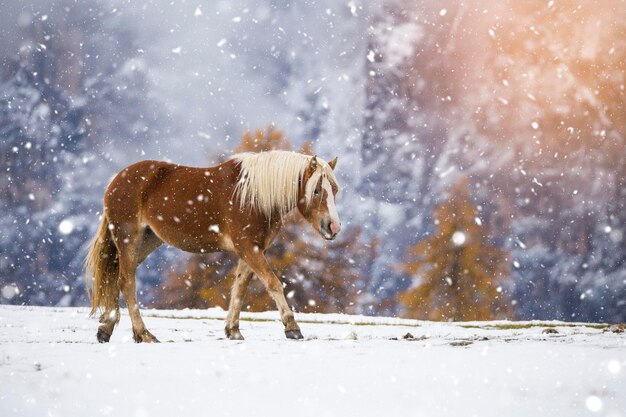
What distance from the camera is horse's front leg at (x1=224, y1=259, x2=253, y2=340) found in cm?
624

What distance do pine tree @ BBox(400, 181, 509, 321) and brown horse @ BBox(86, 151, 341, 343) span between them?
17.3 metres

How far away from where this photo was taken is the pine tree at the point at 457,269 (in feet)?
76.0

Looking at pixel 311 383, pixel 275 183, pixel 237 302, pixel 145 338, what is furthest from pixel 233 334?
pixel 311 383

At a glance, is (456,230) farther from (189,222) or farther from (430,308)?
(189,222)

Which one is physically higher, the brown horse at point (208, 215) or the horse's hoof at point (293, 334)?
the brown horse at point (208, 215)

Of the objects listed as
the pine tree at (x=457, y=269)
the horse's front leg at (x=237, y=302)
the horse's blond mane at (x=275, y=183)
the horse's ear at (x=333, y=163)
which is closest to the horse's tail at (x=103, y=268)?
the horse's front leg at (x=237, y=302)

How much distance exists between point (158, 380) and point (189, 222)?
3291mm

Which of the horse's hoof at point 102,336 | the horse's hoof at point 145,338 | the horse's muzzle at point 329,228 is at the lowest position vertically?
the horse's hoof at point 102,336

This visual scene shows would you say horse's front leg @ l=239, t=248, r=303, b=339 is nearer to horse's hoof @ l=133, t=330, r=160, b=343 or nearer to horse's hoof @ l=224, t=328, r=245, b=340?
horse's hoof @ l=224, t=328, r=245, b=340

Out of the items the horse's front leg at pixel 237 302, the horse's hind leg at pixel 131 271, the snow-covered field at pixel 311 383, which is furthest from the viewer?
the horse's front leg at pixel 237 302

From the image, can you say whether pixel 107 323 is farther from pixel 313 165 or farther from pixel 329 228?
pixel 313 165

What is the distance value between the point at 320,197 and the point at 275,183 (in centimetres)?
50

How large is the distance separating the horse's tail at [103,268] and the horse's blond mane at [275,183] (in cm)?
175

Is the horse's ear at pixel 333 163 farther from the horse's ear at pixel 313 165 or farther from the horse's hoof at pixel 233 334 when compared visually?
the horse's hoof at pixel 233 334
